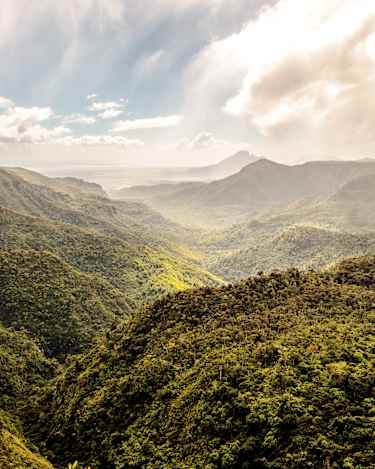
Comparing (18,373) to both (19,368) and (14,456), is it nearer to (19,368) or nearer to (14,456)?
(19,368)

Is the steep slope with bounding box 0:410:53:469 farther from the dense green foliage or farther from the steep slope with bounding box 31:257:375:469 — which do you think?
the dense green foliage

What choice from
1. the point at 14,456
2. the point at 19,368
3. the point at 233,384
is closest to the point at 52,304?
the point at 19,368

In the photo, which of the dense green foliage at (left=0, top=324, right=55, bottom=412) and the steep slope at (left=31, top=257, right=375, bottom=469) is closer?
the steep slope at (left=31, top=257, right=375, bottom=469)

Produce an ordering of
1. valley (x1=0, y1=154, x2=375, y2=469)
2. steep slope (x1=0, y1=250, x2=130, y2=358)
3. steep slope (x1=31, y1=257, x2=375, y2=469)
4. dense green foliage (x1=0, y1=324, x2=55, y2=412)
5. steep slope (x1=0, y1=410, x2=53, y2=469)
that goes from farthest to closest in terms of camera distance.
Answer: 1. steep slope (x1=0, y1=250, x2=130, y2=358)
2. dense green foliage (x1=0, y1=324, x2=55, y2=412)
3. steep slope (x1=0, y1=410, x2=53, y2=469)
4. valley (x1=0, y1=154, x2=375, y2=469)
5. steep slope (x1=31, y1=257, x2=375, y2=469)

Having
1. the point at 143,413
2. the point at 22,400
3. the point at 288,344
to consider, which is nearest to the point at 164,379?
the point at 143,413

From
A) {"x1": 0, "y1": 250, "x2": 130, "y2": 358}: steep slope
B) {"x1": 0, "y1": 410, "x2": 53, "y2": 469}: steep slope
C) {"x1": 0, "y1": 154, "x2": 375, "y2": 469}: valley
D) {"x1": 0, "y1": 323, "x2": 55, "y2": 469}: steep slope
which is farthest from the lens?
{"x1": 0, "y1": 250, "x2": 130, "y2": 358}: steep slope

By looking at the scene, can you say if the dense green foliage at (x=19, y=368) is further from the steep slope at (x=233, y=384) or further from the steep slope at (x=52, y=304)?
the steep slope at (x=233, y=384)

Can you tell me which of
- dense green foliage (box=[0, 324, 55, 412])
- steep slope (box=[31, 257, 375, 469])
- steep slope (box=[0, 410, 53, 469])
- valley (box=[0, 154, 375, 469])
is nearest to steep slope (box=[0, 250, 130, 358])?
valley (box=[0, 154, 375, 469])

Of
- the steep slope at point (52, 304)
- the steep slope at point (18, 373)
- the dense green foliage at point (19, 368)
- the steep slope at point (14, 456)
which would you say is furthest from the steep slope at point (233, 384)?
the steep slope at point (52, 304)
